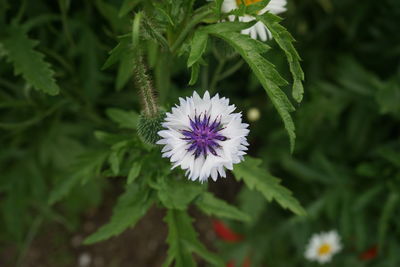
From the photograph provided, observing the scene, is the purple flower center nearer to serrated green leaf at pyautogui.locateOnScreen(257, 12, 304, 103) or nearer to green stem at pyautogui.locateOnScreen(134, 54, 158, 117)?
green stem at pyautogui.locateOnScreen(134, 54, 158, 117)

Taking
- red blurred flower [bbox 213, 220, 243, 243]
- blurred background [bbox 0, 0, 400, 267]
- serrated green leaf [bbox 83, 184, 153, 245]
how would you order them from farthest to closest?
red blurred flower [bbox 213, 220, 243, 243], blurred background [bbox 0, 0, 400, 267], serrated green leaf [bbox 83, 184, 153, 245]

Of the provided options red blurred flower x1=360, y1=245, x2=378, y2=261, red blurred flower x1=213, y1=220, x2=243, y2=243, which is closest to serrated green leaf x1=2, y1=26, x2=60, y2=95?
red blurred flower x1=213, y1=220, x2=243, y2=243

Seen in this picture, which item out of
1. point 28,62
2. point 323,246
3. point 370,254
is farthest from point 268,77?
point 370,254

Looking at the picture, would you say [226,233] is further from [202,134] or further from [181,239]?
[202,134]

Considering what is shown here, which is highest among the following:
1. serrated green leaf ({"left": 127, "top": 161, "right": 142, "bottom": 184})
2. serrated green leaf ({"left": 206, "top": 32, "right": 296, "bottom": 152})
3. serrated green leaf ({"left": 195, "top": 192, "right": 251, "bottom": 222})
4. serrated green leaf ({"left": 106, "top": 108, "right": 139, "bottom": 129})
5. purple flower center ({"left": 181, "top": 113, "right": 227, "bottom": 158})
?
serrated green leaf ({"left": 206, "top": 32, "right": 296, "bottom": 152})

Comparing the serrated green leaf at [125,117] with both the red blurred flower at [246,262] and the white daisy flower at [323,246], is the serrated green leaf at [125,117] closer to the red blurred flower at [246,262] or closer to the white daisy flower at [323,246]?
the white daisy flower at [323,246]

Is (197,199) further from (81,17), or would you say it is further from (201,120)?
(81,17)
